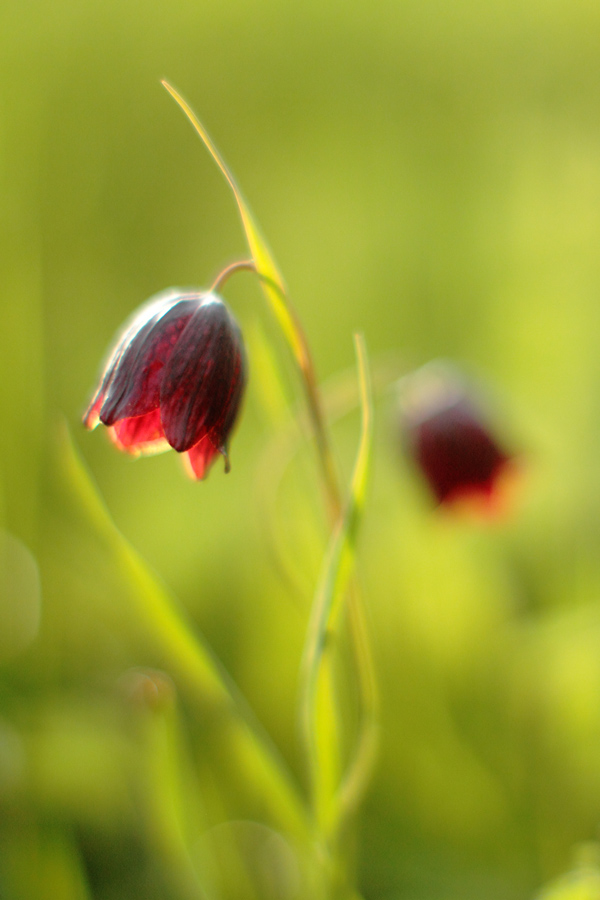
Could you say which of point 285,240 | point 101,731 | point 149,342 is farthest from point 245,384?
point 285,240

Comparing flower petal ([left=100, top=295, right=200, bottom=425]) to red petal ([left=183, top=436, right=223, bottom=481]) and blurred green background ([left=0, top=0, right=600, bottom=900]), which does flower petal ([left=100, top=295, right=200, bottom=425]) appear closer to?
red petal ([left=183, top=436, right=223, bottom=481])

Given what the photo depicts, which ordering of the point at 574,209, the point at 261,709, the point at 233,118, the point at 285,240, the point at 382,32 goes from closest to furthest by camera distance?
1. the point at 261,709
2. the point at 574,209
3. the point at 285,240
4. the point at 233,118
5. the point at 382,32

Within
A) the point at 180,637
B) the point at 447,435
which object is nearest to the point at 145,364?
the point at 180,637

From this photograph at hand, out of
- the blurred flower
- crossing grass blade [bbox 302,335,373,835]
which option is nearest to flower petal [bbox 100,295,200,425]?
crossing grass blade [bbox 302,335,373,835]

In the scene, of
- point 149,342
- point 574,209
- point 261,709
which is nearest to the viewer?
point 149,342

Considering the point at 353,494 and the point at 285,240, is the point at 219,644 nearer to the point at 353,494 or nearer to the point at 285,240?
the point at 353,494

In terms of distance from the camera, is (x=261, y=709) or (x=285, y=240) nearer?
(x=261, y=709)

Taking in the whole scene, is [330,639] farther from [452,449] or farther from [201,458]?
[452,449]

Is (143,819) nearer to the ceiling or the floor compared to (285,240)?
nearer to the floor
